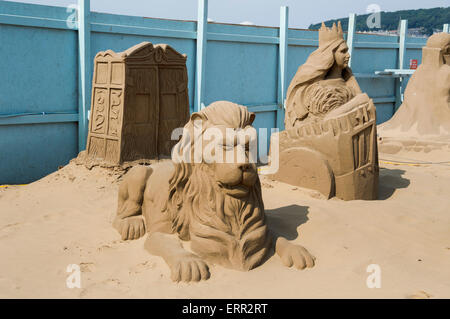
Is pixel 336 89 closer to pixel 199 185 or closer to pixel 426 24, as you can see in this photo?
pixel 199 185

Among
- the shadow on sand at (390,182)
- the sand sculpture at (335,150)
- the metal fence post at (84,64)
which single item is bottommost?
the shadow on sand at (390,182)

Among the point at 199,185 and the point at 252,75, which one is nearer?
the point at 199,185

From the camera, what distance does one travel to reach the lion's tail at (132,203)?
4258mm

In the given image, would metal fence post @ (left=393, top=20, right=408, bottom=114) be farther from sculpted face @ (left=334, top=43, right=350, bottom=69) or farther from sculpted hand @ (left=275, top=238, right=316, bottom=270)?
sculpted hand @ (left=275, top=238, right=316, bottom=270)

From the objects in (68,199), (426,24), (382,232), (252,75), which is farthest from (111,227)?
(426,24)

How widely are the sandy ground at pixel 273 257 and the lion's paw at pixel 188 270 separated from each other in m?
0.06

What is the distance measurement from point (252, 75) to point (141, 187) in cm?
626

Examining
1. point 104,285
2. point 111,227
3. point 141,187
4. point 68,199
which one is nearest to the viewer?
point 104,285

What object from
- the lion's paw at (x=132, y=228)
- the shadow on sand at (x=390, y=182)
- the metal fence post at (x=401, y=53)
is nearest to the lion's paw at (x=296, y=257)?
the lion's paw at (x=132, y=228)

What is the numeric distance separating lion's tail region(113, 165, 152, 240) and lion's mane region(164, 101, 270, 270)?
647 millimetres

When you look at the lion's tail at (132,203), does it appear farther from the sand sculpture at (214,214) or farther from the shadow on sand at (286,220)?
the shadow on sand at (286,220)

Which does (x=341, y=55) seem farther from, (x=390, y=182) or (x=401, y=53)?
(x=401, y=53)

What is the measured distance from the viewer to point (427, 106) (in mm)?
9984

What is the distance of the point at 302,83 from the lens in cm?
672
